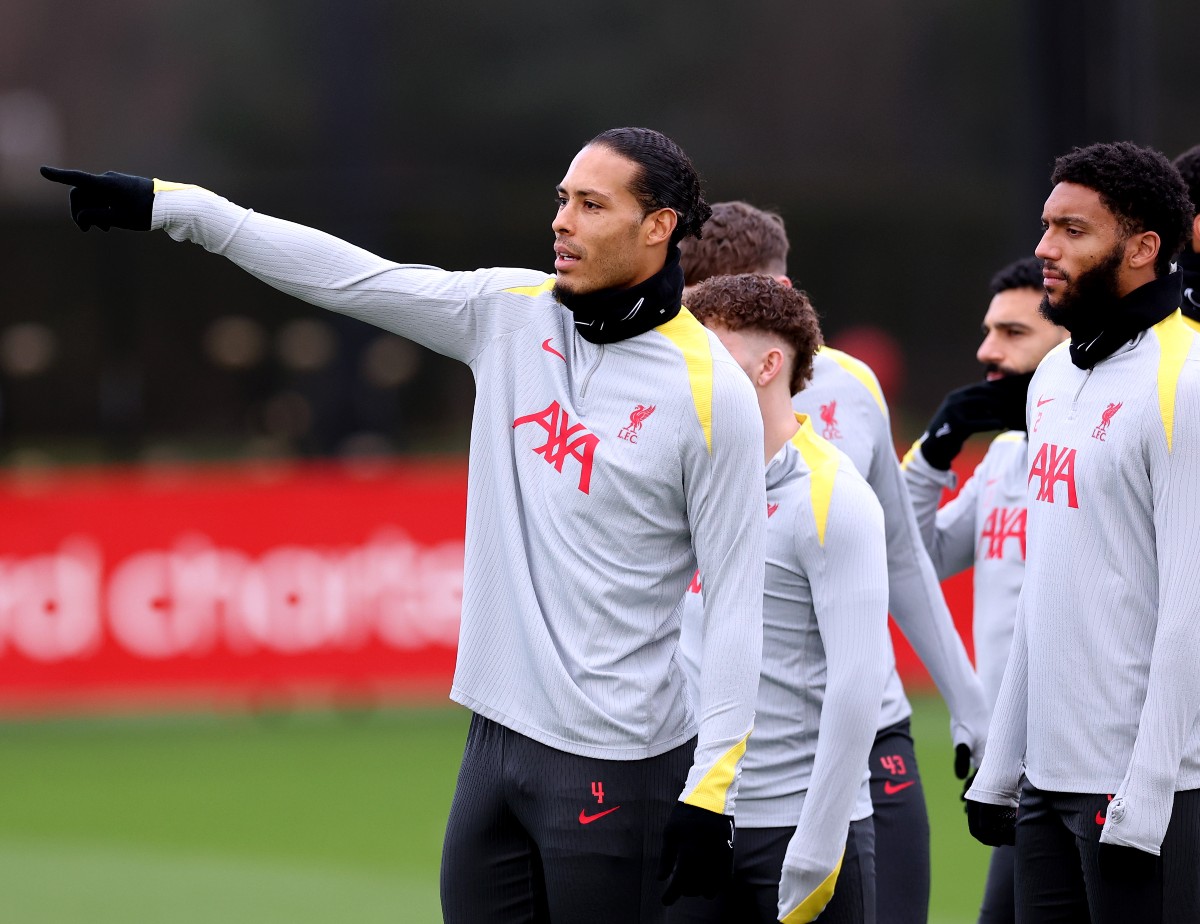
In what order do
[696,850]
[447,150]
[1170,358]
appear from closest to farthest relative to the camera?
[696,850]
[1170,358]
[447,150]

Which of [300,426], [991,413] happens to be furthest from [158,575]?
[991,413]

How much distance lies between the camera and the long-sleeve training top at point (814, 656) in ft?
13.4

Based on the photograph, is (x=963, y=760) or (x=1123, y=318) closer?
(x=1123, y=318)

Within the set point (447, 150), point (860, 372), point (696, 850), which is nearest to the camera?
point (696, 850)

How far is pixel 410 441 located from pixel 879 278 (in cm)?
519

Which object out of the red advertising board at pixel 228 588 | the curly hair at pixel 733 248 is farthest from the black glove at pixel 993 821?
the red advertising board at pixel 228 588

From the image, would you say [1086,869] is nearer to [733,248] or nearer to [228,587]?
[733,248]

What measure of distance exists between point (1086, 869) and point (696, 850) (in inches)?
34.2

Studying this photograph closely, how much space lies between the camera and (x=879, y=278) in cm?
1938

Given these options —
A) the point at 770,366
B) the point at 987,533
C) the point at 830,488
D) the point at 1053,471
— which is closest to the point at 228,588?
the point at 987,533

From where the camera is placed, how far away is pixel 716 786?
12.0 feet

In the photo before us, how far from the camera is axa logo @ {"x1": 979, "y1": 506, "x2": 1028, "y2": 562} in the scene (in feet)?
17.3

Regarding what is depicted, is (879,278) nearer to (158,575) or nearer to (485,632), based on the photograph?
(158,575)

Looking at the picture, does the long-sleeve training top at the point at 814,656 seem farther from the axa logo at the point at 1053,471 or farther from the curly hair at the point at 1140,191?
the curly hair at the point at 1140,191
